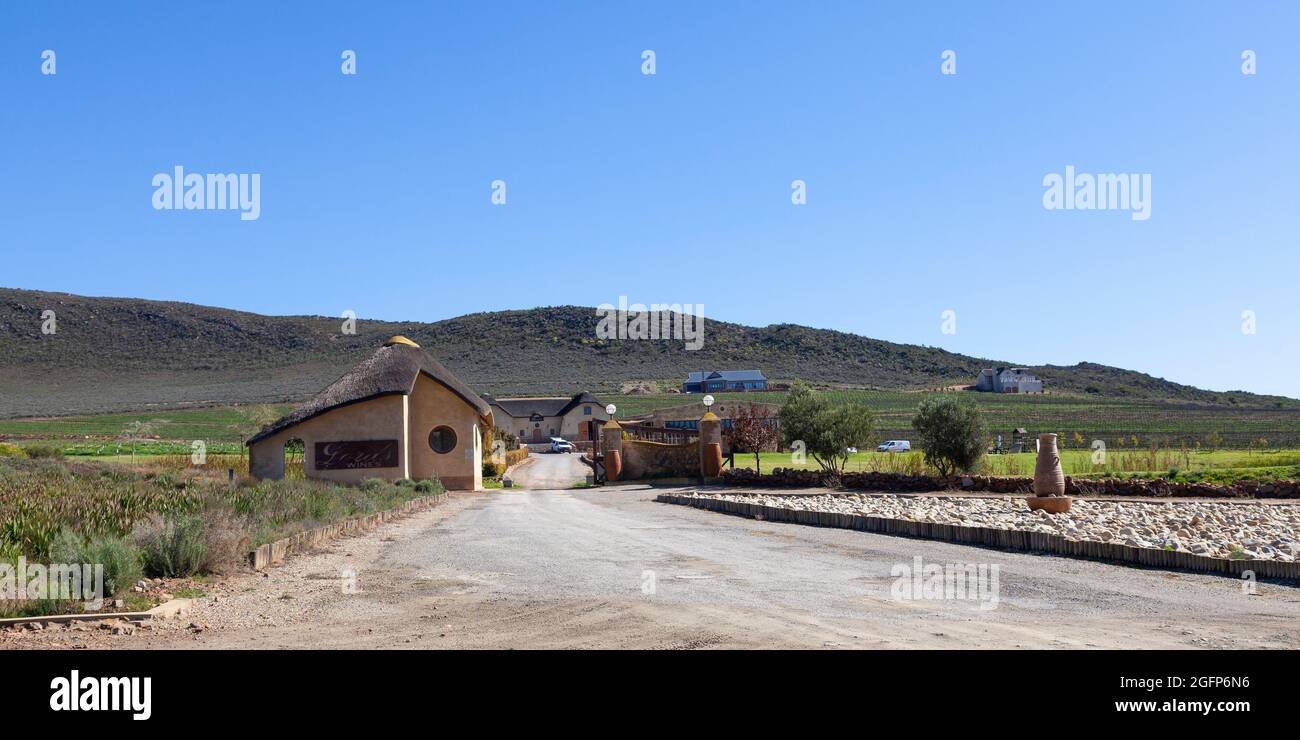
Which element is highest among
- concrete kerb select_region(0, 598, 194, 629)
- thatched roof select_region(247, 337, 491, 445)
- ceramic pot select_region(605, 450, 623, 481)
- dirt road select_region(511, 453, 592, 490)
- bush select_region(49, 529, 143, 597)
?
thatched roof select_region(247, 337, 491, 445)

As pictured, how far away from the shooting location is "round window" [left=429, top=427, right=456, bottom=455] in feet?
123

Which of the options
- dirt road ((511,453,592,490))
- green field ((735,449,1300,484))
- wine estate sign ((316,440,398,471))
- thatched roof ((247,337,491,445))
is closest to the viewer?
green field ((735,449,1300,484))

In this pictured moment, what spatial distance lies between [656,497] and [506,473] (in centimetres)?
1949

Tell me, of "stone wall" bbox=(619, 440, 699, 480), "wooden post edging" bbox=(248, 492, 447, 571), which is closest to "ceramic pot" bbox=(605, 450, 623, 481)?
"stone wall" bbox=(619, 440, 699, 480)

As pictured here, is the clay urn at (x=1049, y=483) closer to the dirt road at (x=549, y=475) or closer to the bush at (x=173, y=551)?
the bush at (x=173, y=551)

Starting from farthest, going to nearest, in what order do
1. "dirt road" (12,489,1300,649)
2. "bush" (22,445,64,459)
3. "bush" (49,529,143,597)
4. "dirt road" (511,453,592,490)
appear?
"dirt road" (511,453,592,490), "bush" (22,445,64,459), "bush" (49,529,143,597), "dirt road" (12,489,1300,649)

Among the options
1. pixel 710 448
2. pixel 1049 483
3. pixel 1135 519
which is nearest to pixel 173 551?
pixel 1049 483

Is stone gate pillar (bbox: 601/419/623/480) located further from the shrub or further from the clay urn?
the shrub

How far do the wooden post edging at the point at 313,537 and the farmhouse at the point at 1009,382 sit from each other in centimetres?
9686

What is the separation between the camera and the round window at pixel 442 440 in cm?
3759

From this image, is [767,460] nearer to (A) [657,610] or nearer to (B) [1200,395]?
(A) [657,610]

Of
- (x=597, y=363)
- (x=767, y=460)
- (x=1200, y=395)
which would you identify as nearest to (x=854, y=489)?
(x=767, y=460)

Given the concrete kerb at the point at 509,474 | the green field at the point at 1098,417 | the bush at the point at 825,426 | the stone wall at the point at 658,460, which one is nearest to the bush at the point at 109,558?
the bush at the point at 825,426

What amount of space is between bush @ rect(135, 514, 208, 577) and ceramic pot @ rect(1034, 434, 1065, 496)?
14.7 metres
